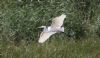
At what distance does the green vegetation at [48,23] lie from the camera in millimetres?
6180

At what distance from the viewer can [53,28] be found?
711cm

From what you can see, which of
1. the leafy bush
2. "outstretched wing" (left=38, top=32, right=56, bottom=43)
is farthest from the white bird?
the leafy bush

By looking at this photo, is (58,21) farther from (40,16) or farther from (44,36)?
(44,36)

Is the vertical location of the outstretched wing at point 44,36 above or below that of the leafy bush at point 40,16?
below

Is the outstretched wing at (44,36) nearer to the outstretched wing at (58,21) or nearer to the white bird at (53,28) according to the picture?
the white bird at (53,28)

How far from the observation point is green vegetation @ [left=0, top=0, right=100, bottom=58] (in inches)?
243

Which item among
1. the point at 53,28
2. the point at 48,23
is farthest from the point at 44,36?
the point at 48,23

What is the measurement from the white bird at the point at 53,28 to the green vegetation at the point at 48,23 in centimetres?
9

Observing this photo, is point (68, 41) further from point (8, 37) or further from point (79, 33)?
point (8, 37)

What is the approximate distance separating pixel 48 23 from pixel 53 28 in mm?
229

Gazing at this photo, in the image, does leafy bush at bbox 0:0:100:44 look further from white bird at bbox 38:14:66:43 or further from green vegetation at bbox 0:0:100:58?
white bird at bbox 38:14:66:43

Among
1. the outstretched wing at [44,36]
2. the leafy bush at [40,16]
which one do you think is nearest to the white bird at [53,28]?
the outstretched wing at [44,36]

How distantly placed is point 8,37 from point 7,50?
0.66 meters

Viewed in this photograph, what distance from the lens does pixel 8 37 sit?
Answer: 681 cm
